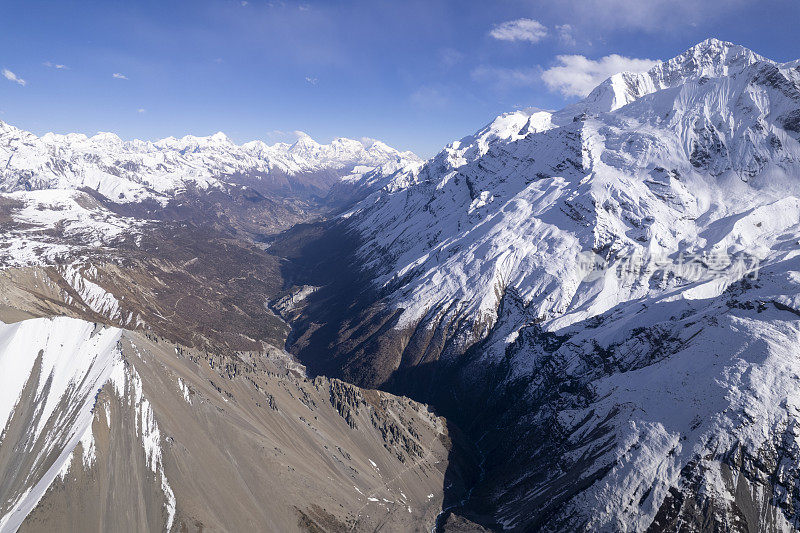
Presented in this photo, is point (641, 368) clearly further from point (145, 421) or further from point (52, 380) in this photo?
point (52, 380)

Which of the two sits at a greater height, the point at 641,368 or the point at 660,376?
the point at 660,376

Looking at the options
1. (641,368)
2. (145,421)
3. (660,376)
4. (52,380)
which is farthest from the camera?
(641,368)

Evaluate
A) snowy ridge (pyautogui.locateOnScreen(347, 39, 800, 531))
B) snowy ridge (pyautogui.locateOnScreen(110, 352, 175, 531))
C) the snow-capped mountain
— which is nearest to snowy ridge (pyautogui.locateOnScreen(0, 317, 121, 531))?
snowy ridge (pyautogui.locateOnScreen(110, 352, 175, 531))

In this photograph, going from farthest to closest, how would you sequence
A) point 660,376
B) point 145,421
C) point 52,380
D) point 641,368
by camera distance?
1. point 641,368
2. point 660,376
3. point 52,380
4. point 145,421

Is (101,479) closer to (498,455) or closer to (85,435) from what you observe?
(85,435)

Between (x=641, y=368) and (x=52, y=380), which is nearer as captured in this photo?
(x=52, y=380)

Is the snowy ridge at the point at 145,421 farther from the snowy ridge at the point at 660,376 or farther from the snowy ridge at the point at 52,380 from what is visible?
the snowy ridge at the point at 660,376

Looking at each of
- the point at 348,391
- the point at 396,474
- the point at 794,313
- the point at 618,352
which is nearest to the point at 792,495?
the point at 794,313

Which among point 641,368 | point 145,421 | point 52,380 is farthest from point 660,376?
point 52,380

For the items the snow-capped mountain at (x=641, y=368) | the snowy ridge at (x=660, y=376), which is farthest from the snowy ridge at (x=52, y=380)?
the snowy ridge at (x=660, y=376)

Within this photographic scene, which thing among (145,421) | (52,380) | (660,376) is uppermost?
(52,380)

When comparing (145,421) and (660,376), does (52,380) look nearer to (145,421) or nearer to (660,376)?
(145,421)
